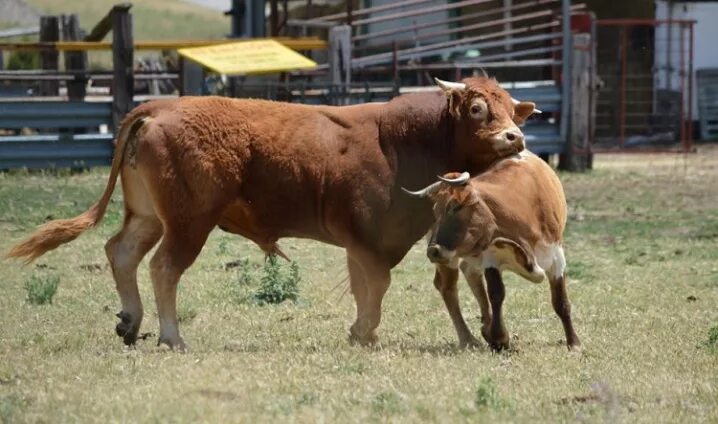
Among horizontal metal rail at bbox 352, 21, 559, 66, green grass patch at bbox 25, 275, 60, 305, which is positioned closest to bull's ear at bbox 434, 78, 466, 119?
green grass patch at bbox 25, 275, 60, 305

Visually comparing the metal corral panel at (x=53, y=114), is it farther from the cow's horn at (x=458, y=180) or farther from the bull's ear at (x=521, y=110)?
the cow's horn at (x=458, y=180)

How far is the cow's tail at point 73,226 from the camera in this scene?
404 inches

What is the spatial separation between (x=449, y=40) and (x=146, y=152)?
1974 centimetres

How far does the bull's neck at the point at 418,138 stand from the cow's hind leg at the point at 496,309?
919 millimetres

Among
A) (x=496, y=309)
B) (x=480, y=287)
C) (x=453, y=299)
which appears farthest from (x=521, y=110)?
→ (x=496, y=309)

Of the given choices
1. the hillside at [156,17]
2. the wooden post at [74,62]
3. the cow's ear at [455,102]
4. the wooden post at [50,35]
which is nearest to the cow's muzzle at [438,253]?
the cow's ear at [455,102]

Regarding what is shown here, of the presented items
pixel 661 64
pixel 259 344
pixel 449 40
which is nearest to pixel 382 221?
pixel 259 344

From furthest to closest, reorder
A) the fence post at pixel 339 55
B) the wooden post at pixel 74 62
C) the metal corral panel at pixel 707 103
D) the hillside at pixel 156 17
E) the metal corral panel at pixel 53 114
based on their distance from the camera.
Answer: the hillside at pixel 156 17 → the metal corral panel at pixel 707 103 → the fence post at pixel 339 55 → the wooden post at pixel 74 62 → the metal corral panel at pixel 53 114

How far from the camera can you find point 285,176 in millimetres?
10242

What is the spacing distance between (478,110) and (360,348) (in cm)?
176

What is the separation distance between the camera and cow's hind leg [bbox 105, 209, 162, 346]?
33.6 feet

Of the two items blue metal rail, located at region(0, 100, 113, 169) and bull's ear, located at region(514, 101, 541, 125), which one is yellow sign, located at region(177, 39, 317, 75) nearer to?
blue metal rail, located at region(0, 100, 113, 169)

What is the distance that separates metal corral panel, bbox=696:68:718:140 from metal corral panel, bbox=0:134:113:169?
15.2 m

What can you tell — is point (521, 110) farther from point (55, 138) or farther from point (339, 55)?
point (339, 55)
